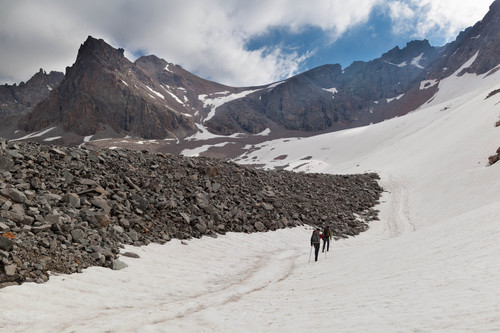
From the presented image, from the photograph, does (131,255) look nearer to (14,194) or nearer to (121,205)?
(121,205)

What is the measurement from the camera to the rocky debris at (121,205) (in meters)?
9.54

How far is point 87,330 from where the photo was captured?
253 inches

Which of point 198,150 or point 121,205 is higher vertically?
point 198,150

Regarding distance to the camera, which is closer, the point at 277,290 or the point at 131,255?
the point at 277,290

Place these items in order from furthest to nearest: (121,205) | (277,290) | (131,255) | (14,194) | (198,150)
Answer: (198,150)
(121,205)
(131,255)
(14,194)
(277,290)

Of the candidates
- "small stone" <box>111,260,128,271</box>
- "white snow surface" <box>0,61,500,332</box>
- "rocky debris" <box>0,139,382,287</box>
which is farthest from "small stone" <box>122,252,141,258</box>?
"small stone" <box>111,260,128,271</box>

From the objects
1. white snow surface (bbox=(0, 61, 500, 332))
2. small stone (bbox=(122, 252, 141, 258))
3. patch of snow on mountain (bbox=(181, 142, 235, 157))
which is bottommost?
white snow surface (bbox=(0, 61, 500, 332))

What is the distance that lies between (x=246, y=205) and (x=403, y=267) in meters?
13.1

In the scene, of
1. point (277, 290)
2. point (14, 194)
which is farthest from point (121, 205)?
point (277, 290)

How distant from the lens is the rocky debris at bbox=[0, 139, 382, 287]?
31.3 ft

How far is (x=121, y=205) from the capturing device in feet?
48.1

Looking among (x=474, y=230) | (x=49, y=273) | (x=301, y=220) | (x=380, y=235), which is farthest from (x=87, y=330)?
(x=380, y=235)

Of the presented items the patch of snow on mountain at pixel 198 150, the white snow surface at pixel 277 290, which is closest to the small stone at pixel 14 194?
the white snow surface at pixel 277 290

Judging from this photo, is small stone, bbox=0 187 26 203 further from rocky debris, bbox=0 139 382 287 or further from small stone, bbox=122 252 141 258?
small stone, bbox=122 252 141 258
